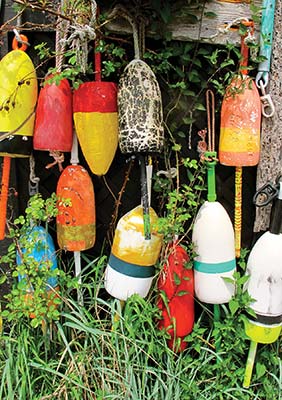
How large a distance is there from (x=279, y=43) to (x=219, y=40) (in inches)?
7.0

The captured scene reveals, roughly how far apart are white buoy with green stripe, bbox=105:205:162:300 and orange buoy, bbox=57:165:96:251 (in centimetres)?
11

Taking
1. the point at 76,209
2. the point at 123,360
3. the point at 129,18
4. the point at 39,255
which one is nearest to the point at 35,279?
the point at 39,255

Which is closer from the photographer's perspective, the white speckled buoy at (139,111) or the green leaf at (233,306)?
the white speckled buoy at (139,111)

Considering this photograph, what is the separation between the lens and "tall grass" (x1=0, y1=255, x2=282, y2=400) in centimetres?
137

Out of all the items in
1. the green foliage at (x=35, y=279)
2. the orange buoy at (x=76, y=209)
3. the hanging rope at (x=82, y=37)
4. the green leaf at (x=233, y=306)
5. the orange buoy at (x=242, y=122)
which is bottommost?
the green leaf at (x=233, y=306)

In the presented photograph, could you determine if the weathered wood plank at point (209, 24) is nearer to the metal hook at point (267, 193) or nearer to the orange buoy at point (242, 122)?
the orange buoy at point (242, 122)

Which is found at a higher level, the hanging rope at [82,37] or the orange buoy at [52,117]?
the hanging rope at [82,37]

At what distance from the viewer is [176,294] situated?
144 cm

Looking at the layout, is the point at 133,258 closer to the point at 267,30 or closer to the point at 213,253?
the point at 213,253

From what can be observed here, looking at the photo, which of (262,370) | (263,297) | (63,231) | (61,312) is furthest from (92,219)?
(262,370)

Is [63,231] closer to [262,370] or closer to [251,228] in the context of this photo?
[251,228]

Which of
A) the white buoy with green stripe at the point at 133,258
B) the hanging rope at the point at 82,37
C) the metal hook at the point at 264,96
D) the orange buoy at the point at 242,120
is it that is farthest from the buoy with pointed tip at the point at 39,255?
the metal hook at the point at 264,96

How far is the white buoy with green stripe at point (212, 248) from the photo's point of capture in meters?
1.40

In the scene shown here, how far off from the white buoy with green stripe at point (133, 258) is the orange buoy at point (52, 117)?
0.32 m
